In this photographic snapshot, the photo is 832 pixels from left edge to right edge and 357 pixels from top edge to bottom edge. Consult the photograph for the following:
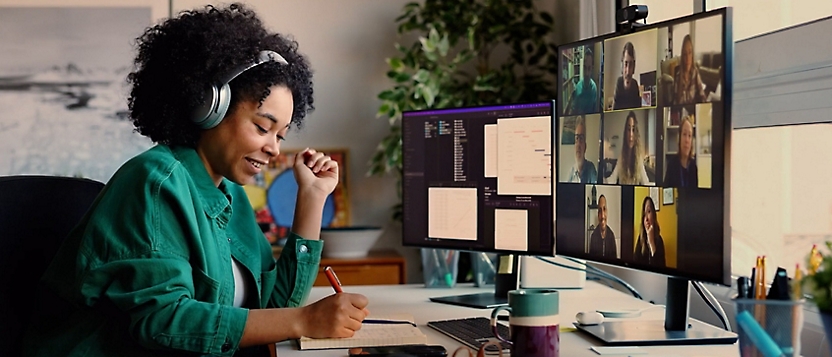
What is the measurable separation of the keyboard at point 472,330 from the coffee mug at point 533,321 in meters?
0.13

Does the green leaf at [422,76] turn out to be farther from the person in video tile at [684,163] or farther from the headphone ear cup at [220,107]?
the person in video tile at [684,163]

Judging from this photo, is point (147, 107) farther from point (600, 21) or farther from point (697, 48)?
point (600, 21)

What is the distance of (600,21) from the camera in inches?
114

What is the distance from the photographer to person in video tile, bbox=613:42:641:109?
148cm

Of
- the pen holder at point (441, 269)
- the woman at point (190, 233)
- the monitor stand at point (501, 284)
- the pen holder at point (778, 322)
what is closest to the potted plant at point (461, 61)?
the pen holder at point (441, 269)

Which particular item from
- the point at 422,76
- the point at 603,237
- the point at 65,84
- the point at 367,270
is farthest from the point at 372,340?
the point at 65,84

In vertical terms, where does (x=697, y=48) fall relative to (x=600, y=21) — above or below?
below

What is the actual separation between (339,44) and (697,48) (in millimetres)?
2563

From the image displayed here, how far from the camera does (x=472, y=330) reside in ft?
5.18

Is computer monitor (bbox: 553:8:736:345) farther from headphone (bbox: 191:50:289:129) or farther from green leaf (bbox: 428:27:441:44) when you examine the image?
green leaf (bbox: 428:27:441:44)

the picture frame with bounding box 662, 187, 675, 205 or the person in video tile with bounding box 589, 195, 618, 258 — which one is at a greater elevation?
the picture frame with bounding box 662, 187, 675, 205

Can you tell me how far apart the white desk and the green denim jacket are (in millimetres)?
145

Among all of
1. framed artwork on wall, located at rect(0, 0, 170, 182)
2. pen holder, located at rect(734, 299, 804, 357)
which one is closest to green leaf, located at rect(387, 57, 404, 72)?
framed artwork on wall, located at rect(0, 0, 170, 182)

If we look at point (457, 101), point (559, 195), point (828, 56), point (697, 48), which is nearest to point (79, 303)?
point (559, 195)
